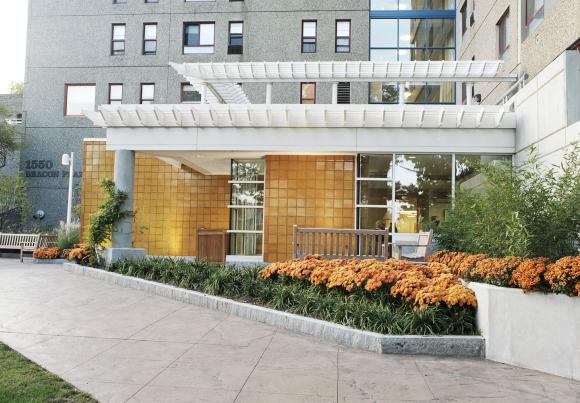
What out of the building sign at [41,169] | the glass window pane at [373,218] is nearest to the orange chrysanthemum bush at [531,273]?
the glass window pane at [373,218]

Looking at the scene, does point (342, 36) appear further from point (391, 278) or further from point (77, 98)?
point (391, 278)

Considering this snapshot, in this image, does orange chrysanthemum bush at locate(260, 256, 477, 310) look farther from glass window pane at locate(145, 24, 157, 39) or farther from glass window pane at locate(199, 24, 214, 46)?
glass window pane at locate(145, 24, 157, 39)

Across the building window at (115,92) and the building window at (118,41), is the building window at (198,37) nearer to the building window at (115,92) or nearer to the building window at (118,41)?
the building window at (118,41)

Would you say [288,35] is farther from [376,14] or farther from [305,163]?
[305,163]

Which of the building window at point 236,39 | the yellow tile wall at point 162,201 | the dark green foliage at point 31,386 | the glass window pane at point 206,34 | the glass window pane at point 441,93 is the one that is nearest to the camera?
the dark green foliage at point 31,386

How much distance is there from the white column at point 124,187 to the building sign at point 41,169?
11.5 m

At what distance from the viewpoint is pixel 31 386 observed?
13.3 feet

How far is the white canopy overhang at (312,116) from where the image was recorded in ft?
40.9

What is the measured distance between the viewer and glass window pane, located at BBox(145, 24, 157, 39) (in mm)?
23906

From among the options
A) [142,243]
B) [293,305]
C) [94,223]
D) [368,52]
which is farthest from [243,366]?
[368,52]

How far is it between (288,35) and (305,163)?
36.8 ft

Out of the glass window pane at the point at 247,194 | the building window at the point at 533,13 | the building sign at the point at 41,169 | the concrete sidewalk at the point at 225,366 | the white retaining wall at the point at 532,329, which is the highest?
the building window at the point at 533,13


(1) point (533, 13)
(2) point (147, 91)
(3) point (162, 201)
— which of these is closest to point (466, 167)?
(1) point (533, 13)

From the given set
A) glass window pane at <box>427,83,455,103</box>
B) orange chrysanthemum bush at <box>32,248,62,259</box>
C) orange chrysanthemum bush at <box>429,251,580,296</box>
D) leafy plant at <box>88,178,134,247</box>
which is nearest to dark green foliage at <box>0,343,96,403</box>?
orange chrysanthemum bush at <box>429,251,580,296</box>
